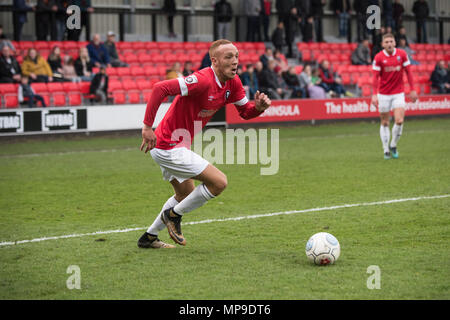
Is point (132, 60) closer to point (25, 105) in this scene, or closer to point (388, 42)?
point (25, 105)

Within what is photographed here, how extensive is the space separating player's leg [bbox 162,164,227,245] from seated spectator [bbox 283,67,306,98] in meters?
15.5

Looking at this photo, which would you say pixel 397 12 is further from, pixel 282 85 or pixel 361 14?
pixel 282 85

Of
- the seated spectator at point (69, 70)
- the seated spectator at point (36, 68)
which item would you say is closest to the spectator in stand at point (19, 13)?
the seated spectator at point (69, 70)

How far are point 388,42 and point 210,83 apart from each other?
7368mm

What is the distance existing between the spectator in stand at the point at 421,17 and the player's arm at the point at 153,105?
26.2 metres

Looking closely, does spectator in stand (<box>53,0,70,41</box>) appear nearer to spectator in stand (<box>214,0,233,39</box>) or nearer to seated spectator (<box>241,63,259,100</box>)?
spectator in stand (<box>214,0,233,39</box>)

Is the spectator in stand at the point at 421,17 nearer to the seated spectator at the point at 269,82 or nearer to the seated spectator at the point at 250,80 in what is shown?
the seated spectator at the point at 269,82

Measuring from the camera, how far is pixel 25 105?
1755cm

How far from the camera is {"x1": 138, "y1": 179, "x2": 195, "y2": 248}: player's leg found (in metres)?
6.39

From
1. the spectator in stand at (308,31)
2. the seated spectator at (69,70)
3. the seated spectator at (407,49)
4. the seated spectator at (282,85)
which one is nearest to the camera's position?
the seated spectator at (69,70)

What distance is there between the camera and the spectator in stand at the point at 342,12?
28984 mm

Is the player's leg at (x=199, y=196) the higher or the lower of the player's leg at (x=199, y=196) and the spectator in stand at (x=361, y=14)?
the lower

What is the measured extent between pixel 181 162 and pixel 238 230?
1394mm
